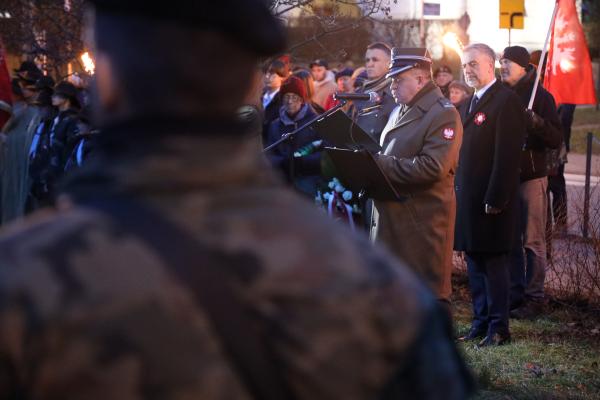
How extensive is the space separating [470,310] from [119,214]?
6.92 meters

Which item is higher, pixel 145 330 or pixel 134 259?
pixel 134 259

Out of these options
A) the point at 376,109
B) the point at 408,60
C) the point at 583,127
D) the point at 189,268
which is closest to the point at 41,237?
the point at 189,268

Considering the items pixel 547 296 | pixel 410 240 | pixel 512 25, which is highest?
pixel 512 25

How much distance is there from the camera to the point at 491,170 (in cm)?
714

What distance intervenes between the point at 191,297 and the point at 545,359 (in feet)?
17.4

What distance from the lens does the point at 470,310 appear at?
27.6ft

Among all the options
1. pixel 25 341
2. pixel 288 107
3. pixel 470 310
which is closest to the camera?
pixel 25 341

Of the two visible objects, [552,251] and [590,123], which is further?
[590,123]

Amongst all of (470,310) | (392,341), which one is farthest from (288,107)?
(392,341)

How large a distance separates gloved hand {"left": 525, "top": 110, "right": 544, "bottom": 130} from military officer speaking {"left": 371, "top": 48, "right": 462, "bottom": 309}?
5.43 ft

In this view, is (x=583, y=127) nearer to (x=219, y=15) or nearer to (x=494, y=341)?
(x=494, y=341)

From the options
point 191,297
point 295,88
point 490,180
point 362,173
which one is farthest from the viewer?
point 295,88

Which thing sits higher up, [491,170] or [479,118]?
[479,118]

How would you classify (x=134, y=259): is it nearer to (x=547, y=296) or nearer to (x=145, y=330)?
(x=145, y=330)
